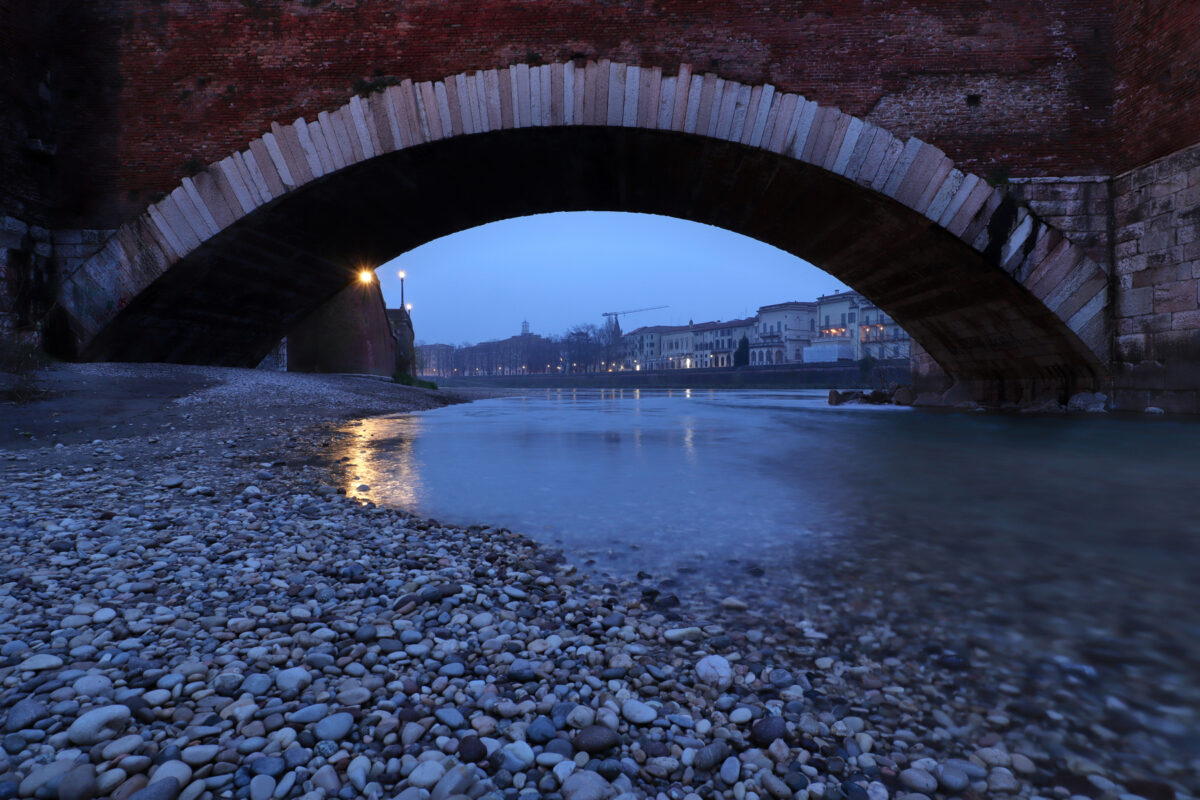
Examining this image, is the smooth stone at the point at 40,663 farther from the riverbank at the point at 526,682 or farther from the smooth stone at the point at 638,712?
the smooth stone at the point at 638,712

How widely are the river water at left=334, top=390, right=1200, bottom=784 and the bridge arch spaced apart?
4547 mm

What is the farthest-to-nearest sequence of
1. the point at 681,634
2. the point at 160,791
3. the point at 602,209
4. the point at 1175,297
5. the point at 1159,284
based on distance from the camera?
the point at 602,209 → the point at 1159,284 → the point at 1175,297 → the point at 681,634 → the point at 160,791

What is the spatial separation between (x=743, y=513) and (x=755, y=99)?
9974 millimetres

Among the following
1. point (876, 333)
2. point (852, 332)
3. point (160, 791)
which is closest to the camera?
point (160, 791)

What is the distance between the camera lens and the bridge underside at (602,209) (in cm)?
1243

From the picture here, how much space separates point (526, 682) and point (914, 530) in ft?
9.97

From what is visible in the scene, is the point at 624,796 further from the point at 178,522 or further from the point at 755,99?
the point at 755,99

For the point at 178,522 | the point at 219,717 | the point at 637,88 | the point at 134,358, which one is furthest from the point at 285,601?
the point at 134,358

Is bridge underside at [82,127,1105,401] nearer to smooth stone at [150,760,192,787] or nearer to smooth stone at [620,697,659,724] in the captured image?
smooth stone at [620,697,659,724]

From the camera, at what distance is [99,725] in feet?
5.32

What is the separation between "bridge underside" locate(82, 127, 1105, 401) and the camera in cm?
1243

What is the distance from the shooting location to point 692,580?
2.94 metres

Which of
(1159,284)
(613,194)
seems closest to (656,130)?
(613,194)

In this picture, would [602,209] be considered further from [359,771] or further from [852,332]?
[852,332]
